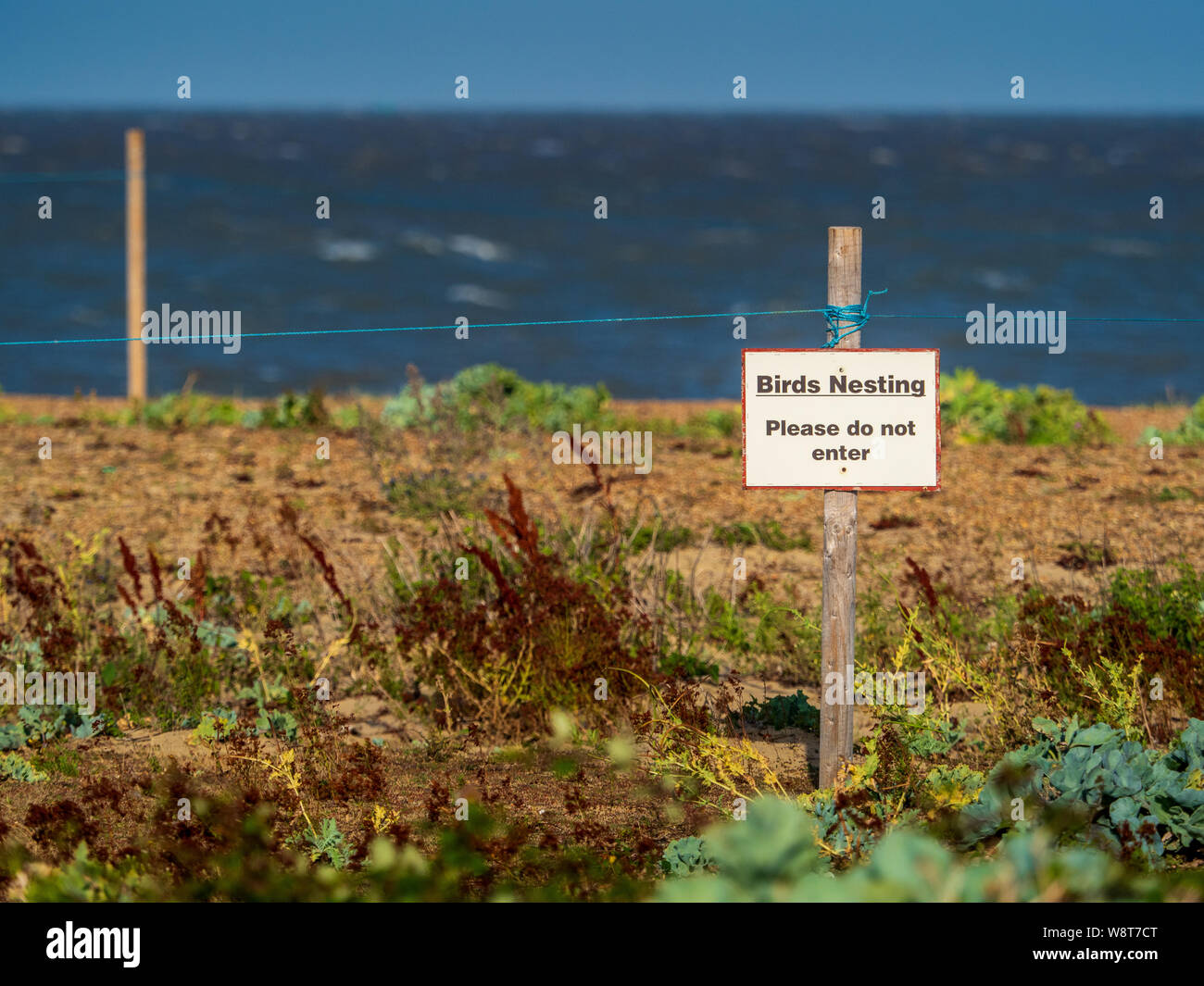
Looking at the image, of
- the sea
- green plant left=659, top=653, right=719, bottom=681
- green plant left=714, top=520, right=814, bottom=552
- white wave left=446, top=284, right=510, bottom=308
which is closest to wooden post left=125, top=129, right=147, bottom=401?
the sea

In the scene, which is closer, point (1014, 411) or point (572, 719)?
point (572, 719)

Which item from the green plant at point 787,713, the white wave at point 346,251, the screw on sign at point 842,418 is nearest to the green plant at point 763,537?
the green plant at point 787,713

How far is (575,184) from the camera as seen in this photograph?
60656mm

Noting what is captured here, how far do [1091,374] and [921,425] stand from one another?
65.6 ft

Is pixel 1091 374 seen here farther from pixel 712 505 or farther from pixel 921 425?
pixel 921 425

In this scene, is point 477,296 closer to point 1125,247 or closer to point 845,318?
point 1125,247

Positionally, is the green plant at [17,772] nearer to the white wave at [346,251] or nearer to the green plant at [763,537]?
the green plant at [763,537]

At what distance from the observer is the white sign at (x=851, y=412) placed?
4.16 meters

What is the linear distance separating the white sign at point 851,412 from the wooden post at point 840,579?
0.44 feet

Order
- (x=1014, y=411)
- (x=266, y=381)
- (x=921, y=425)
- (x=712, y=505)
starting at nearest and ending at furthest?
(x=921, y=425)
(x=712, y=505)
(x=1014, y=411)
(x=266, y=381)

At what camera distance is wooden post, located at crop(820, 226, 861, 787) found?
4281 millimetres

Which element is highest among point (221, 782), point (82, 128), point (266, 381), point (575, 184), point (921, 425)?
point (82, 128)

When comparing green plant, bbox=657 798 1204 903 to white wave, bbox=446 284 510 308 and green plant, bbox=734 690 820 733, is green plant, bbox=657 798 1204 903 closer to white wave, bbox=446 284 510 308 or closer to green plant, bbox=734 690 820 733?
green plant, bbox=734 690 820 733
